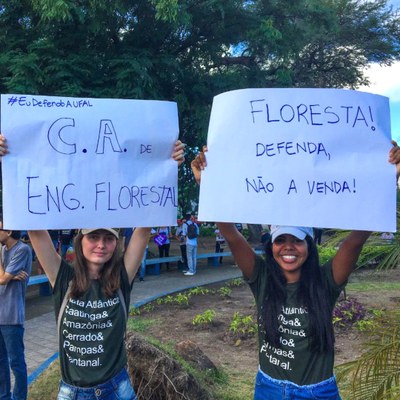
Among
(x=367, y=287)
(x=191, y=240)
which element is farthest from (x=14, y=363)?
(x=191, y=240)

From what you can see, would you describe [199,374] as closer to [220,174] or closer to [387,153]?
[220,174]

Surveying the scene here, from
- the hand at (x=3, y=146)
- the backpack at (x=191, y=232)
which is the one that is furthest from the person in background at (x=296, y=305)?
the backpack at (x=191, y=232)

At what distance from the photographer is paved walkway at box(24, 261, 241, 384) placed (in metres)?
5.69

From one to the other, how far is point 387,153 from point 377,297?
7.76 metres

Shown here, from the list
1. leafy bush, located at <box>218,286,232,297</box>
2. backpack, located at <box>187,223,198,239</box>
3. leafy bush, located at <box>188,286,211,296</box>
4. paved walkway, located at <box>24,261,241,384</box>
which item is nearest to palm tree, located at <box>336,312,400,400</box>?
paved walkway, located at <box>24,261,241,384</box>

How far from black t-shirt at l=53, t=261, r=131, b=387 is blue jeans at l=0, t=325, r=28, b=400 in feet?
5.61

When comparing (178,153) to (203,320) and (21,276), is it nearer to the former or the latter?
(21,276)

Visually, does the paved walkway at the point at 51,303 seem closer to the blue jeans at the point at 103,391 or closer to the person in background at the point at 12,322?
the person in background at the point at 12,322

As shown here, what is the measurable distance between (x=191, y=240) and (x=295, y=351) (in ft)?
32.8

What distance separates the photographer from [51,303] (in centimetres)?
878

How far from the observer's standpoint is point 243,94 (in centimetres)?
240

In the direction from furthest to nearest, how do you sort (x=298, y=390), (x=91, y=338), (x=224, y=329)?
(x=224, y=329) → (x=91, y=338) → (x=298, y=390)

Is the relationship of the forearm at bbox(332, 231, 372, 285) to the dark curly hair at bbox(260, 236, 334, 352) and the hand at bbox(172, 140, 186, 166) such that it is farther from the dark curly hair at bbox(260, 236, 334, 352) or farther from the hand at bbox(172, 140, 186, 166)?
the hand at bbox(172, 140, 186, 166)

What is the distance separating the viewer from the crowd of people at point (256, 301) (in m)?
2.23
